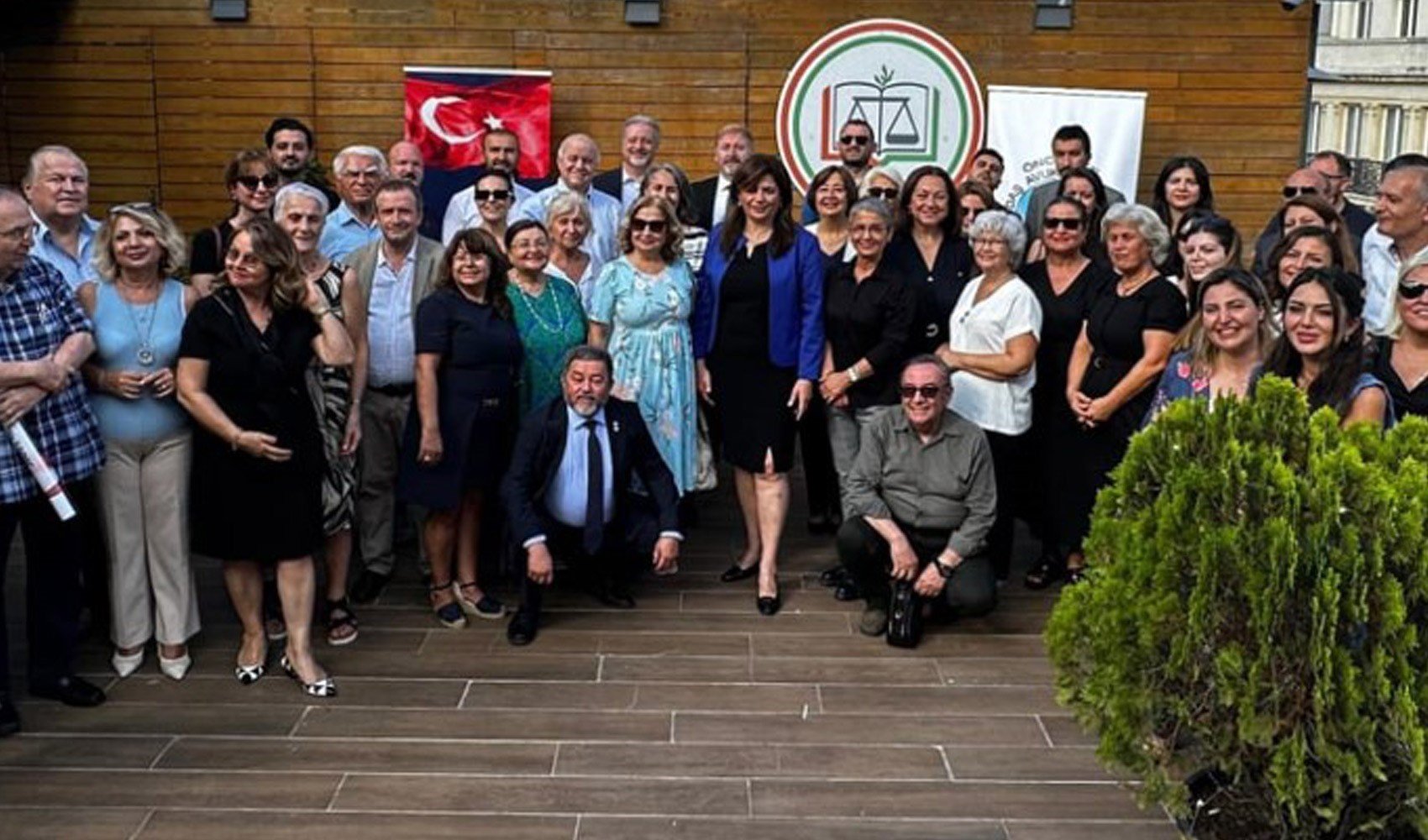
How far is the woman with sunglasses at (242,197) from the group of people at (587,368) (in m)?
0.01

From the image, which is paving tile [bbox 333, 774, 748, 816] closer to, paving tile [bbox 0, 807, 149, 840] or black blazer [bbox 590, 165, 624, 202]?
paving tile [bbox 0, 807, 149, 840]

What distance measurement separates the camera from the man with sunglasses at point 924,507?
5145 millimetres

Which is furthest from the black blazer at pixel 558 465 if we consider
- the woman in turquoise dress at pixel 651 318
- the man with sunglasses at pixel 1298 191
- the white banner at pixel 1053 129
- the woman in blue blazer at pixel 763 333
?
the white banner at pixel 1053 129

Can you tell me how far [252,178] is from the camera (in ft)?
17.7

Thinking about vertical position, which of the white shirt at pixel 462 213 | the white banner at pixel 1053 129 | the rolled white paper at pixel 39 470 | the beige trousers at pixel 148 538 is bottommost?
the beige trousers at pixel 148 538

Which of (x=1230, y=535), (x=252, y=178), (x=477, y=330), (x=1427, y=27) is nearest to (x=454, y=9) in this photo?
(x=252, y=178)

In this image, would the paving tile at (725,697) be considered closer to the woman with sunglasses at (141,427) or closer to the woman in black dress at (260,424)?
the woman in black dress at (260,424)

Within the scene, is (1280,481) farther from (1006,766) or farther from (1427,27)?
(1427,27)

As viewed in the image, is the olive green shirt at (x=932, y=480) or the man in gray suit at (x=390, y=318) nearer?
the olive green shirt at (x=932, y=480)

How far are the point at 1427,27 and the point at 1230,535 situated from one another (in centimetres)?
4433

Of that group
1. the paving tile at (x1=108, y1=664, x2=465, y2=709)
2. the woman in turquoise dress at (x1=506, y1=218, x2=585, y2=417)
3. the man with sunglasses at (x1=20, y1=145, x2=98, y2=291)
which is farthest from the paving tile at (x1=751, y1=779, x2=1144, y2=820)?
the man with sunglasses at (x1=20, y1=145, x2=98, y2=291)

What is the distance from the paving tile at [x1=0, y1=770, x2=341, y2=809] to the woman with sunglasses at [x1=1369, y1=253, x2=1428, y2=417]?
10.5 feet

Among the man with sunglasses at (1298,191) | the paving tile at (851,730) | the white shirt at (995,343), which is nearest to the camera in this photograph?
the paving tile at (851,730)

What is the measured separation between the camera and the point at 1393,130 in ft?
136
